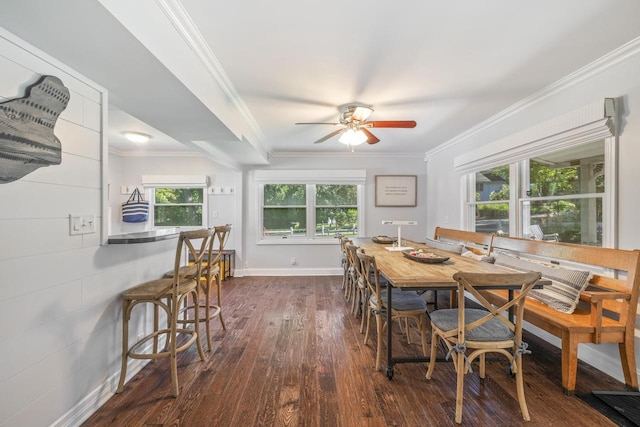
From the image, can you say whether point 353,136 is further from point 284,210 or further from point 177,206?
point 177,206

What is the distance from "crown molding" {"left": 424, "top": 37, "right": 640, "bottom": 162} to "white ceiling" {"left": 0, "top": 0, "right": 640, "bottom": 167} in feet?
0.20

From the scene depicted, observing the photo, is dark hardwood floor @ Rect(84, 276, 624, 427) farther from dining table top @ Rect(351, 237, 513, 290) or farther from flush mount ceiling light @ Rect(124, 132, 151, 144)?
flush mount ceiling light @ Rect(124, 132, 151, 144)

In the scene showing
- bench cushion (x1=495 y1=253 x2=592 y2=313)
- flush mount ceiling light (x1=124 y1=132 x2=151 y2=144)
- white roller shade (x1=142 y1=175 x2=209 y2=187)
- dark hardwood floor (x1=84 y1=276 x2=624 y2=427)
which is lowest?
dark hardwood floor (x1=84 y1=276 x2=624 y2=427)

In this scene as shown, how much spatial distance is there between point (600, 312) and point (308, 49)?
8.56 ft

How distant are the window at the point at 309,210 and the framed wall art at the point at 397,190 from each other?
0.40 meters

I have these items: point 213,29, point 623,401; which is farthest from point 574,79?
point 213,29

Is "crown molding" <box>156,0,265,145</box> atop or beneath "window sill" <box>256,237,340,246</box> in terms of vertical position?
atop

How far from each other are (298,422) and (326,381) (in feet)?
1.31

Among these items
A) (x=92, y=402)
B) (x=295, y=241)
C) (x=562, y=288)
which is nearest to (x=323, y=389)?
(x=92, y=402)

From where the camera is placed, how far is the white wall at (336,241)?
490 centimetres

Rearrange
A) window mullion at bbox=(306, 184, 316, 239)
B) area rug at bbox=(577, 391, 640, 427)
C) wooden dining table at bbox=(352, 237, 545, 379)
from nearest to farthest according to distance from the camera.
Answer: area rug at bbox=(577, 391, 640, 427) → wooden dining table at bbox=(352, 237, 545, 379) → window mullion at bbox=(306, 184, 316, 239)

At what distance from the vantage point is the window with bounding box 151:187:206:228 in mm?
4945

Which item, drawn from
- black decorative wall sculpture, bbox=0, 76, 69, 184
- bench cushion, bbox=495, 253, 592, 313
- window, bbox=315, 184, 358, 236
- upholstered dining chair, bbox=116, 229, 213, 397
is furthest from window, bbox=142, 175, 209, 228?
bench cushion, bbox=495, 253, 592, 313

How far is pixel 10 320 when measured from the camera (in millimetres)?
1194
